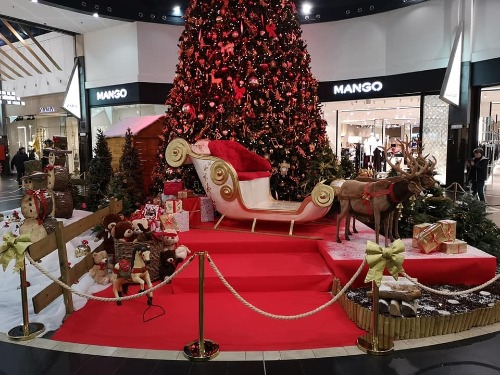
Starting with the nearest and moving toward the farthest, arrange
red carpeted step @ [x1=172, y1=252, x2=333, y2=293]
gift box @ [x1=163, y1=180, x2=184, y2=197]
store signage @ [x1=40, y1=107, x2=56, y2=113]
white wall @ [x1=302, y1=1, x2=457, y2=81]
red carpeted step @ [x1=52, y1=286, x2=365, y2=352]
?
red carpeted step @ [x1=52, y1=286, x2=365, y2=352] < red carpeted step @ [x1=172, y1=252, x2=333, y2=293] < gift box @ [x1=163, y1=180, x2=184, y2=197] < white wall @ [x1=302, y1=1, x2=457, y2=81] < store signage @ [x1=40, y1=107, x2=56, y2=113]

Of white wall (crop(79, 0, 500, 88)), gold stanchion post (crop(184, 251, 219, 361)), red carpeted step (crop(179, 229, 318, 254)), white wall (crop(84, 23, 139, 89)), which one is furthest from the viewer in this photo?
white wall (crop(84, 23, 139, 89))

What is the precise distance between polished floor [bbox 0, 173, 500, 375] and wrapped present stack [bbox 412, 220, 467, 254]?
1.23 metres

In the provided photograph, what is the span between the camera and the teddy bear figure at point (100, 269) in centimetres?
445

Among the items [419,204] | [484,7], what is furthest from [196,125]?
[484,7]

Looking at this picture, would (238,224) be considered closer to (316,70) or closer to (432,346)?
(432,346)

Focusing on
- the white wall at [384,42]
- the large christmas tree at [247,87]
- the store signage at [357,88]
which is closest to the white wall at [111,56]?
the white wall at [384,42]

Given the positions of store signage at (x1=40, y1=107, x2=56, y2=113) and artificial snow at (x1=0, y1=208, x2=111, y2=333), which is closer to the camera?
artificial snow at (x1=0, y1=208, x2=111, y2=333)

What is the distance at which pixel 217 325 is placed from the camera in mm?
3484

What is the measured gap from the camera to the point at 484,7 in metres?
9.97

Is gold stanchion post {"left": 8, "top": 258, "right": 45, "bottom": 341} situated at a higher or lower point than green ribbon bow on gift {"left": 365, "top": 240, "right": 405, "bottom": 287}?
lower

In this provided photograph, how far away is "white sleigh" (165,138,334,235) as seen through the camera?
512 cm

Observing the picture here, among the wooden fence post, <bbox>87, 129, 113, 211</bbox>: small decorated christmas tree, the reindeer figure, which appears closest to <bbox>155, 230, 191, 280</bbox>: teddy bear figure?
the wooden fence post

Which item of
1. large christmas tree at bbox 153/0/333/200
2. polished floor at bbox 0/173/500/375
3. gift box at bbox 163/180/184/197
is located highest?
large christmas tree at bbox 153/0/333/200

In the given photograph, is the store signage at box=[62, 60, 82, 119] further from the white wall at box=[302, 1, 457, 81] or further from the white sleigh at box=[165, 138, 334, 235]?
the white sleigh at box=[165, 138, 334, 235]
